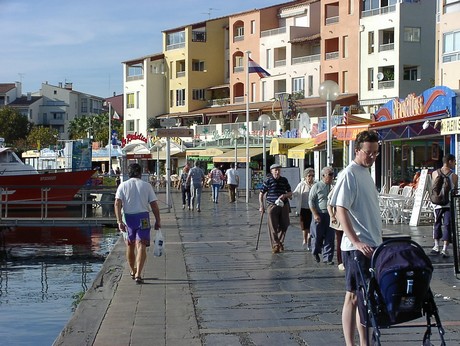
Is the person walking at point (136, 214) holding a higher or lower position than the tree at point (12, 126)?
lower

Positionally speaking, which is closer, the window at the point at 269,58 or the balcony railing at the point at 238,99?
the window at the point at 269,58

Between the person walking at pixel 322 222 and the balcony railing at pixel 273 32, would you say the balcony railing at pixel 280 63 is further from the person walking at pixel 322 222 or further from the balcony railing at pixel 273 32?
the person walking at pixel 322 222

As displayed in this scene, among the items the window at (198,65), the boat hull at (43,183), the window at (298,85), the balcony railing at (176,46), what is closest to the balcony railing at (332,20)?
the window at (298,85)

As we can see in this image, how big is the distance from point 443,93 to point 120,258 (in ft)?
35.4

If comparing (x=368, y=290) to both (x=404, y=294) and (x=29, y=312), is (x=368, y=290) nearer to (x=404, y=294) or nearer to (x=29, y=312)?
(x=404, y=294)

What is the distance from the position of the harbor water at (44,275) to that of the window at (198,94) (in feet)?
191

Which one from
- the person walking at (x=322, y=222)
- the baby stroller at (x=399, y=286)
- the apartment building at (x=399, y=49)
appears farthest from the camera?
the apartment building at (x=399, y=49)

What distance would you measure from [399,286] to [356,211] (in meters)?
1.00

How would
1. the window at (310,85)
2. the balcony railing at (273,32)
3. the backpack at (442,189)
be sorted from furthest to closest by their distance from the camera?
the balcony railing at (273,32) < the window at (310,85) < the backpack at (442,189)

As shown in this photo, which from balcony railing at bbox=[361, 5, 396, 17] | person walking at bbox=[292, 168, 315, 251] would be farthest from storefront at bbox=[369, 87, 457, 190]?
balcony railing at bbox=[361, 5, 396, 17]

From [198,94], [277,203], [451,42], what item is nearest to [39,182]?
[277,203]

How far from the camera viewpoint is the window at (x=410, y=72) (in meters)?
58.1

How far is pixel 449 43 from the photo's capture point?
43.2 metres

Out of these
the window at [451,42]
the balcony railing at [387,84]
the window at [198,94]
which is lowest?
the balcony railing at [387,84]
